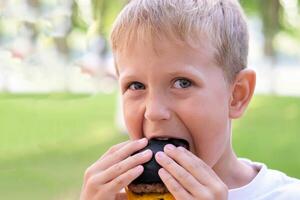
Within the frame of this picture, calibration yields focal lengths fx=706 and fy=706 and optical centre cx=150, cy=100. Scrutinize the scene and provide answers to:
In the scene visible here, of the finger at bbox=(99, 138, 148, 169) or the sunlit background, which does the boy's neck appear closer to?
the finger at bbox=(99, 138, 148, 169)

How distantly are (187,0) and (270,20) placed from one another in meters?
4.44

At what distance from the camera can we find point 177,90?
1.17m

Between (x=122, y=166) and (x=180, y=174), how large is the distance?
9 centimetres

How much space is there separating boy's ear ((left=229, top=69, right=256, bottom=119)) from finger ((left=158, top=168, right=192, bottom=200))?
25 cm

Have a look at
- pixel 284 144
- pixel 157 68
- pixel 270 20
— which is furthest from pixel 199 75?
pixel 270 20

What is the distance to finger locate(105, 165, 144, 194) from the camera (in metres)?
1.08

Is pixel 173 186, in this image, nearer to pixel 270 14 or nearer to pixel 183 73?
pixel 183 73

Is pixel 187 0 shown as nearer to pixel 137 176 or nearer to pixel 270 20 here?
pixel 137 176

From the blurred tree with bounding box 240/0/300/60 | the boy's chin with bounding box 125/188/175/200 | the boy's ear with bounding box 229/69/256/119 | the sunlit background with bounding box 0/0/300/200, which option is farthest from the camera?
the blurred tree with bounding box 240/0/300/60

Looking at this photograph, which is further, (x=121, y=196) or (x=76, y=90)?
(x=76, y=90)

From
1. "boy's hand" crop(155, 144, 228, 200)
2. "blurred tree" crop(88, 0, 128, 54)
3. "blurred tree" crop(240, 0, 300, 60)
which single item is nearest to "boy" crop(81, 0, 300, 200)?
"boy's hand" crop(155, 144, 228, 200)

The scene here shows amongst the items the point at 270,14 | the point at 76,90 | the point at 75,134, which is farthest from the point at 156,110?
the point at 270,14

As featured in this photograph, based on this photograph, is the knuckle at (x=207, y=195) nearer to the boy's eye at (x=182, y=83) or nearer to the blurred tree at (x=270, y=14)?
the boy's eye at (x=182, y=83)

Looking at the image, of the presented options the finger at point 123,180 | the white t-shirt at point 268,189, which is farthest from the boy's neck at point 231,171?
the finger at point 123,180
